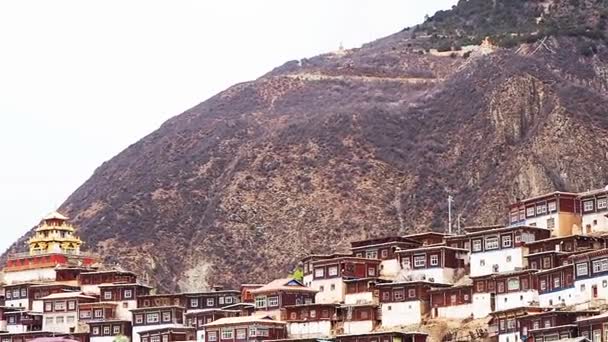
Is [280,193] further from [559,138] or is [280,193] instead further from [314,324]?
[314,324]

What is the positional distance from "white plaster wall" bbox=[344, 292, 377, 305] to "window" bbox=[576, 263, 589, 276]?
19.7 metres

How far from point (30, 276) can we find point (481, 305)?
178ft

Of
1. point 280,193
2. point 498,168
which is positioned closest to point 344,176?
point 280,193

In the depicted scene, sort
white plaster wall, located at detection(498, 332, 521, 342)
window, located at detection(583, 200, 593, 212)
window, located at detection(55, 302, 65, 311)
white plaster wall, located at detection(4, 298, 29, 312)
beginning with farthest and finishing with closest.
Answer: white plaster wall, located at detection(4, 298, 29, 312) < window, located at detection(55, 302, 65, 311) < window, located at detection(583, 200, 593, 212) < white plaster wall, located at detection(498, 332, 521, 342)

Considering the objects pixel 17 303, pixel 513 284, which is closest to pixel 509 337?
pixel 513 284

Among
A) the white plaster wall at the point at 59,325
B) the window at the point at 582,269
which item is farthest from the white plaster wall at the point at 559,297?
the white plaster wall at the point at 59,325

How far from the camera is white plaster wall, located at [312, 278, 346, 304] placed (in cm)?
12975

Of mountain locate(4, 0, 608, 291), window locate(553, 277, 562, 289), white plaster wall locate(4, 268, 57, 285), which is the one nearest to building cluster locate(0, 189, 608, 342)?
window locate(553, 277, 562, 289)

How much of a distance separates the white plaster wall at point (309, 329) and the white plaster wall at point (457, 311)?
356 inches

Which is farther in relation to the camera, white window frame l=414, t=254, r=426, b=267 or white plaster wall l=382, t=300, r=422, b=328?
white window frame l=414, t=254, r=426, b=267

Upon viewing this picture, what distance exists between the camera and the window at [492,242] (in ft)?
406

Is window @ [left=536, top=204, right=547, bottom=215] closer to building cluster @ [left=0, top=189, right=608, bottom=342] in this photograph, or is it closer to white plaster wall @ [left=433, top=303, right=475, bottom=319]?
building cluster @ [left=0, top=189, right=608, bottom=342]

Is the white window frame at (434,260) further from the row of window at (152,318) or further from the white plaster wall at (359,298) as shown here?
the row of window at (152,318)

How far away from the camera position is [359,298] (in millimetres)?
128125
